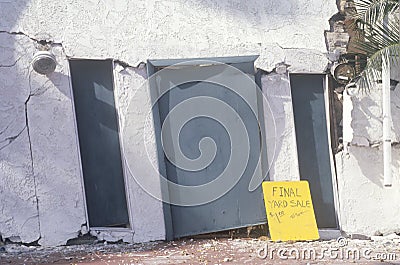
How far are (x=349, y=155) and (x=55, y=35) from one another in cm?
342

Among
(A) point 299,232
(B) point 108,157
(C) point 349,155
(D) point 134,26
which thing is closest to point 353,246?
(A) point 299,232

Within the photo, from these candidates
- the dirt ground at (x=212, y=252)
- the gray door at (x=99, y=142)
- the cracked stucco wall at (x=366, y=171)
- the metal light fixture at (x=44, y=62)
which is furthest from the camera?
the cracked stucco wall at (x=366, y=171)

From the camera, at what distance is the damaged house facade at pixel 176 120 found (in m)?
5.80

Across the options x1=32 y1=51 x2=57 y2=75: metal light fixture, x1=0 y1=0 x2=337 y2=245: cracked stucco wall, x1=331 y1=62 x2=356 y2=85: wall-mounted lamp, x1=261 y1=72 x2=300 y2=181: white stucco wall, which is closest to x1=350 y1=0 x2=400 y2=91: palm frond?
x1=331 y1=62 x2=356 y2=85: wall-mounted lamp

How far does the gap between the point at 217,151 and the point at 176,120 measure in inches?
21.9

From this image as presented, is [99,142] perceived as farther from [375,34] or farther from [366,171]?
[375,34]

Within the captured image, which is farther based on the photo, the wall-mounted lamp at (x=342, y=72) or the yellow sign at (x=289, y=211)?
the wall-mounted lamp at (x=342, y=72)

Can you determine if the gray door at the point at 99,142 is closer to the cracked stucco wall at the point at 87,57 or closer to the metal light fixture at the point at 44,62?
the cracked stucco wall at the point at 87,57

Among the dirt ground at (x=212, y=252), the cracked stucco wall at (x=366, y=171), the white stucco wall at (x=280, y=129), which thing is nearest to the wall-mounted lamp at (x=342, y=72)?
the cracked stucco wall at (x=366, y=171)

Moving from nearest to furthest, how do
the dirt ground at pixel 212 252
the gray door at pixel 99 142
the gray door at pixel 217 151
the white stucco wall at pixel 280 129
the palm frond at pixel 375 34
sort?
the dirt ground at pixel 212 252
the gray door at pixel 99 142
the gray door at pixel 217 151
the palm frond at pixel 375 34
the white stucco wall at pixel 280 129

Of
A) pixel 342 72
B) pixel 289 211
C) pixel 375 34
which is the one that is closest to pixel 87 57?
pixel 289 211

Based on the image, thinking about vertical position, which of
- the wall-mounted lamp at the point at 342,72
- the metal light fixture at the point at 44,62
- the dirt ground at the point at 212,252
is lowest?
the dirt ground at the point at 212,252

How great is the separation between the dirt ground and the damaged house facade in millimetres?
151

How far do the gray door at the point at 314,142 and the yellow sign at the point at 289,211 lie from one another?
293 mm
